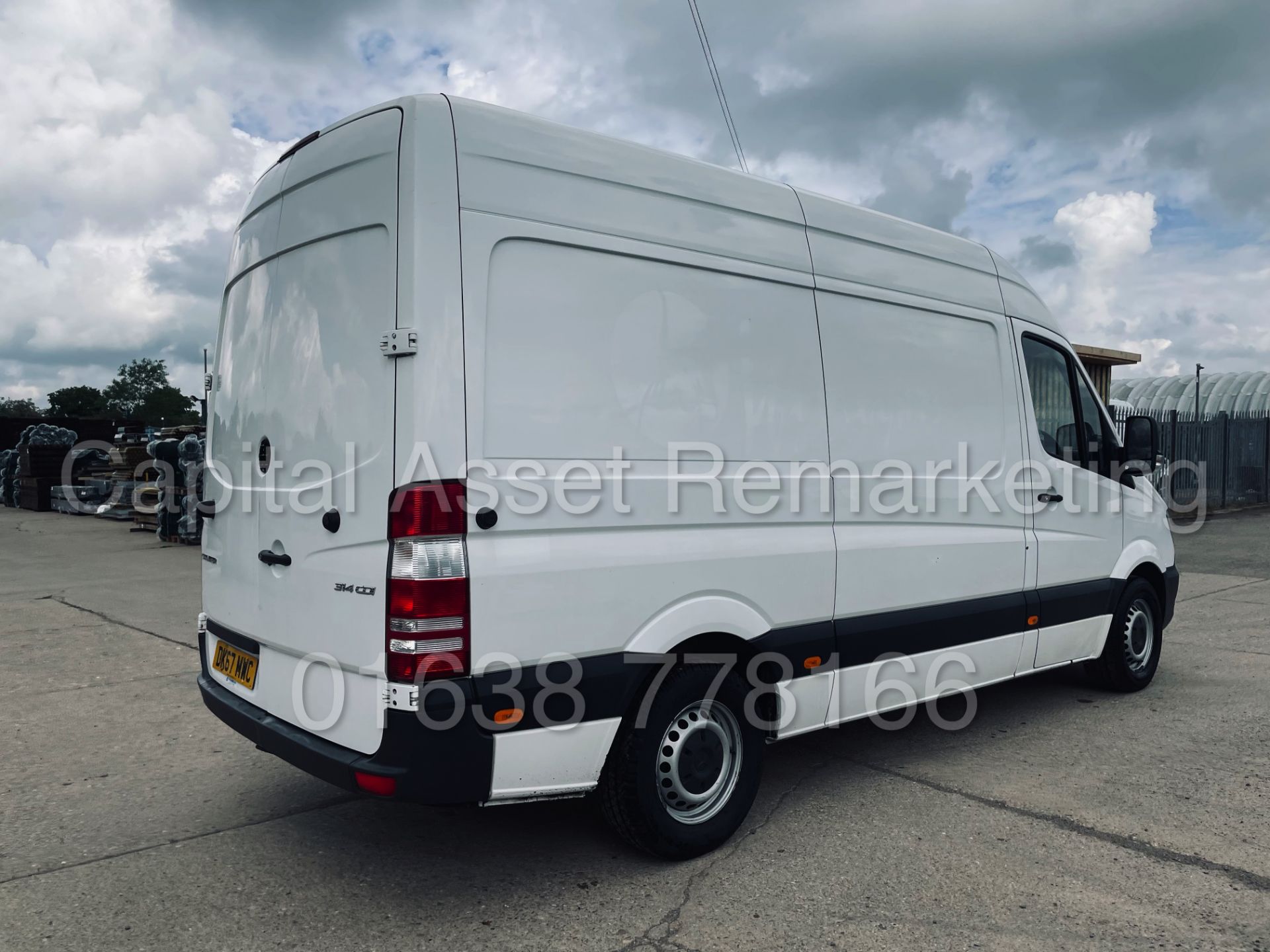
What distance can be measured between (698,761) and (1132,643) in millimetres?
3513

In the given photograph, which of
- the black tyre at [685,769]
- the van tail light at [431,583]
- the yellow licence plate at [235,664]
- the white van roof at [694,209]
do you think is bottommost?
the black tyre at [685,769]

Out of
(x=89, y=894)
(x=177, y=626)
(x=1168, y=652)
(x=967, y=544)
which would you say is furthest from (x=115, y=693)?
(x=1168, y=652)

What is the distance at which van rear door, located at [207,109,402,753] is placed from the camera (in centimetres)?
307

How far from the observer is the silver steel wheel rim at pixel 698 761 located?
11.6 ft

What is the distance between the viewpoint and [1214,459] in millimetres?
18625

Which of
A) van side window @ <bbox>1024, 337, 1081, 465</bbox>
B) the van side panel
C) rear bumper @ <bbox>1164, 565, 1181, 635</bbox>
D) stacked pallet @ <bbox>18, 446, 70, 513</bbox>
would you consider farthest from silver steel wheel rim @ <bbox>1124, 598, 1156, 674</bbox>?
stacked pallet @ <bbox>18, 446, 70, 513</bbox>

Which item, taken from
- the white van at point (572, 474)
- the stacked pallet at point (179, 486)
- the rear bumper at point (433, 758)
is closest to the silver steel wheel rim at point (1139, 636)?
the white van at point (572, 474)

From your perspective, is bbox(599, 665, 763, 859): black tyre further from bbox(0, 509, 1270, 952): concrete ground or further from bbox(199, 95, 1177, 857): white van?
bbox(0, 509, 1270, 952): concrete ground

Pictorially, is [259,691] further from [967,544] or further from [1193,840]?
[1193,840]

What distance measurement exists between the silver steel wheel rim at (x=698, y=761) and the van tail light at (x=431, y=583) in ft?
3.07

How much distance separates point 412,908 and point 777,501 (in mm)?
1930

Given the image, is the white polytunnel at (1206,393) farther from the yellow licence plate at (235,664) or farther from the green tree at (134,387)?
the green tree at (134,387)

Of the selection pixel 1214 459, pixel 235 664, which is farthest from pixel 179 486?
pixel 1214 459

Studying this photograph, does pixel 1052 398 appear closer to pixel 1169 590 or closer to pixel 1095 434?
pixel 1095 434
